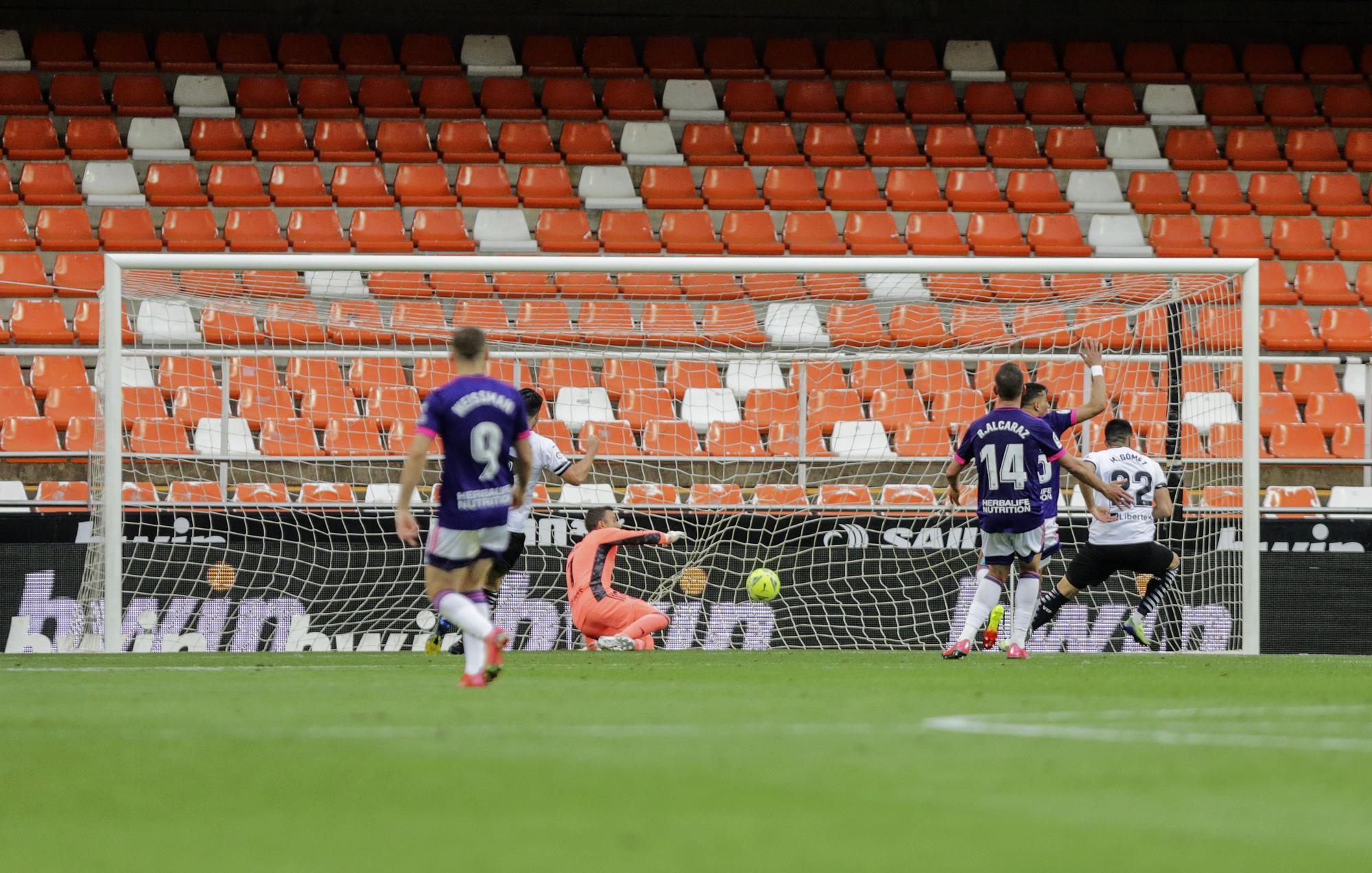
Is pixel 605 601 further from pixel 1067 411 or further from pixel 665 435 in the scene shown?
pixel 1067 411

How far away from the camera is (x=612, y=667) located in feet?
29.6

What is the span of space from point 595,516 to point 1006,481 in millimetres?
3084

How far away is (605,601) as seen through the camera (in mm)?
11617

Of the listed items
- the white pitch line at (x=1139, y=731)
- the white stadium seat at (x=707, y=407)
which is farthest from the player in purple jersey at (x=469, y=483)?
the white stadium seat at (x=707, y=407)

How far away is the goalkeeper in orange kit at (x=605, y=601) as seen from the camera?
1146 centimetres

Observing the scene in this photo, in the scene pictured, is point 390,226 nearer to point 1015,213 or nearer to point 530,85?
point 530,85

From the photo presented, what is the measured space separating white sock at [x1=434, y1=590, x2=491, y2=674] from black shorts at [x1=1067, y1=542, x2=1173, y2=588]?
558 cm

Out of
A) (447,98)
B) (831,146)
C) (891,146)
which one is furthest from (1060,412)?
(447,98)

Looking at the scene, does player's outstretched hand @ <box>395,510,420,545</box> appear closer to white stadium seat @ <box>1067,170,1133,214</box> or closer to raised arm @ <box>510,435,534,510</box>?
raised arm @ <box>510,435,534,510</box>

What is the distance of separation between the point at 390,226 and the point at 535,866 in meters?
15.2

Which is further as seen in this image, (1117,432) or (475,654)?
(1117,432)

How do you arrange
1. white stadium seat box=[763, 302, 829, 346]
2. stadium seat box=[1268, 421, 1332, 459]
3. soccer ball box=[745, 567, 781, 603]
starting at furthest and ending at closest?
stadium seat box=[1268, 421, 1332, 459] → white stadium seat box=[763, 302, 829, 346] → soccer ball box=[745, 567, 781, 603]

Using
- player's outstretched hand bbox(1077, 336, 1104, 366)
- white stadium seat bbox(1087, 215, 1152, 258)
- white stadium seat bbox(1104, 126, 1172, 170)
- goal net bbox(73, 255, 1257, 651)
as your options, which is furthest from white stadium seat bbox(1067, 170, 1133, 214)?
player's outstretched hand bbox(1077, 336, 1104, 366)

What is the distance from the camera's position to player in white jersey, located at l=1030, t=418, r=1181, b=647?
11633mm
